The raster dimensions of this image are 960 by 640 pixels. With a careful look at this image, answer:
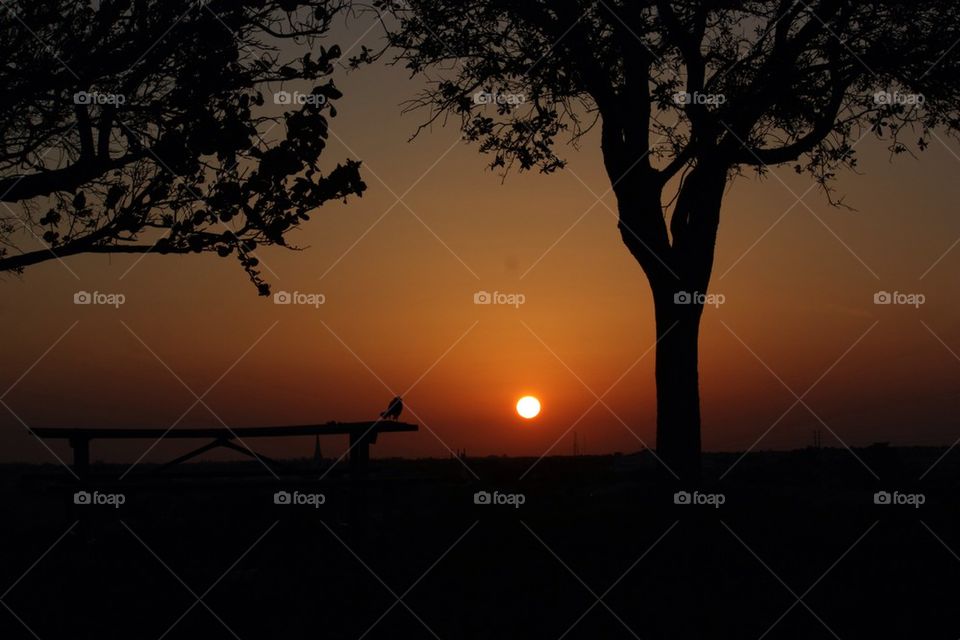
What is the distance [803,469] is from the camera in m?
21.6

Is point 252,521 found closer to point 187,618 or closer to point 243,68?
point 187,618

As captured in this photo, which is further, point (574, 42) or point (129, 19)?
point (574, 42)

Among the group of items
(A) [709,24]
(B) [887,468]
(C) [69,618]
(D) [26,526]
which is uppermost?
(A) [709,24]

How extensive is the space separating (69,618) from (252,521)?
5319 mm

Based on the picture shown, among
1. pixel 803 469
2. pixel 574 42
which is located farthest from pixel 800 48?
pixel 803 469
